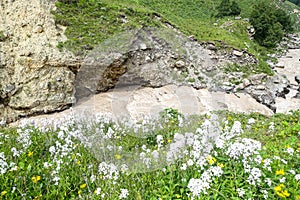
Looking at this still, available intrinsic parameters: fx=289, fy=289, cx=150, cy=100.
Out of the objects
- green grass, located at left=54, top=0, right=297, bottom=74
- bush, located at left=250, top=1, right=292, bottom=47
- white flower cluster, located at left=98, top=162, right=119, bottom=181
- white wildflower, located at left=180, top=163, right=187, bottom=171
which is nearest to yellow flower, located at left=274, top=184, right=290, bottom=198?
white wildflower, located at left=180, top=163, right=187, bottom=171

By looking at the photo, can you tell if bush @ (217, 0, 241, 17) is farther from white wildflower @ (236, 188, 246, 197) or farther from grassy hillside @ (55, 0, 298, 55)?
white wildflower @ (236, 188, 246, 197)

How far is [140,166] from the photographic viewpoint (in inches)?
176

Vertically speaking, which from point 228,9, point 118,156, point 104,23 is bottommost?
point 228,9

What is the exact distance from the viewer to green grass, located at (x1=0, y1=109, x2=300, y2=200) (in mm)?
3676

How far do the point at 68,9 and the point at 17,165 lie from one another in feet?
32.0

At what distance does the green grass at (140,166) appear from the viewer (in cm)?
368

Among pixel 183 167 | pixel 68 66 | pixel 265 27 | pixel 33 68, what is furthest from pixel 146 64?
pixel 265 27

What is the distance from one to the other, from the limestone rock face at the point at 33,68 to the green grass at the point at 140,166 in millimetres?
4787

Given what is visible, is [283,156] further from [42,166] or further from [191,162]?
[42,166]

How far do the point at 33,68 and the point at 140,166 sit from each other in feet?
26.1

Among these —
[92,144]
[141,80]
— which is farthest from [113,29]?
[92,144]

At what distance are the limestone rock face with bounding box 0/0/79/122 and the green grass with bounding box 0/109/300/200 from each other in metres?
4.79

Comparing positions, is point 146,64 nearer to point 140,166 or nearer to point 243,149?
point 140,166

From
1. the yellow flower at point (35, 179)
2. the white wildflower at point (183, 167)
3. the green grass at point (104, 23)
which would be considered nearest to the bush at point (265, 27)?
the green grass at point (104, 23)
